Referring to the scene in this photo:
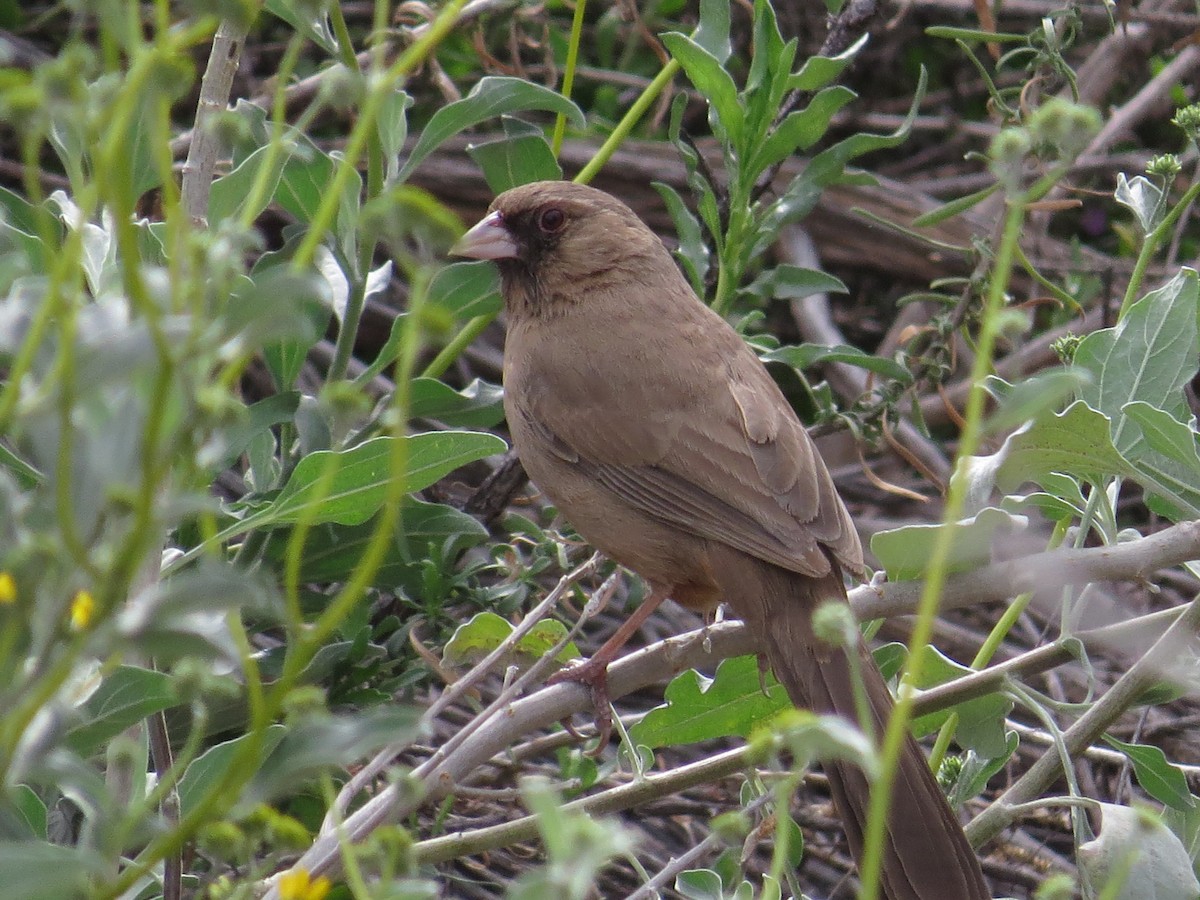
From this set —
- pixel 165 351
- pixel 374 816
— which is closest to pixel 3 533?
pixel 165 351

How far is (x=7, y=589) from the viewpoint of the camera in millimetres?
1165

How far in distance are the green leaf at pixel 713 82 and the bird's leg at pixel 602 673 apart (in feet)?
3.56

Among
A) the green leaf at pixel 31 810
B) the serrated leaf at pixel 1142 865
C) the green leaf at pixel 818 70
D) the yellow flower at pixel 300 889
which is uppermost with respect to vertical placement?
the green leaf at pixel 818 70

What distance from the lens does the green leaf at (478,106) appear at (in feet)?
9.25

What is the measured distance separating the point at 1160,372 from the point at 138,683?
176 cm

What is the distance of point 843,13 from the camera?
11.9ft

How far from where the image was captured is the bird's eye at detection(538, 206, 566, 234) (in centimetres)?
395

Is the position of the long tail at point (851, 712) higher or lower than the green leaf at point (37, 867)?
lower

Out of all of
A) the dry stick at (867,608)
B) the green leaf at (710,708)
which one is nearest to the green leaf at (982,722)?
the dry stick at (867,608)

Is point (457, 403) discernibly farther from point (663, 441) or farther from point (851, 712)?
point (851, 712)

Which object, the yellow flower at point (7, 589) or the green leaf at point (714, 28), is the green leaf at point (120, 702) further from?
the green leaf at point (714, 28)

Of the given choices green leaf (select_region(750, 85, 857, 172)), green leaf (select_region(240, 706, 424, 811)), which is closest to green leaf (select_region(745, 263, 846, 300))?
green leaf (select_region(750, 85, 857, 172))

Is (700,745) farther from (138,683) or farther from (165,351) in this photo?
(165,351)

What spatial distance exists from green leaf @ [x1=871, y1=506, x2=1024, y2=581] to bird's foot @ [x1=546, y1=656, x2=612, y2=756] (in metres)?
0.58
